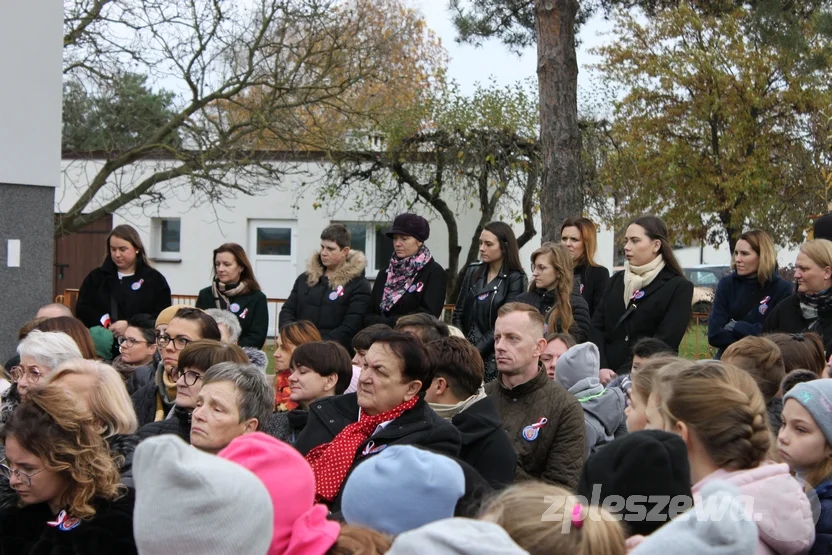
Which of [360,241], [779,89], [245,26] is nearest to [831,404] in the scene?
[245,26]

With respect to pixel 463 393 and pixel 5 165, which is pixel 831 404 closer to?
pixel 463 393

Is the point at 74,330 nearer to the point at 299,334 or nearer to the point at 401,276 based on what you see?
the point at 299,334

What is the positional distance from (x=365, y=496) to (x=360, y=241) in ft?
61.8

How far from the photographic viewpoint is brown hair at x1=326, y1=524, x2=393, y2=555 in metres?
2.28

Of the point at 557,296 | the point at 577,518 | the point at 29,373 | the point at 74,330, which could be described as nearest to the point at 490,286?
the point at 557,296

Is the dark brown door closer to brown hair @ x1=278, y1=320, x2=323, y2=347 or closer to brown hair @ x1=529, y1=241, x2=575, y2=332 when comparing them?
brown hair @ x1=278, y1=320, x2=323, y2=347

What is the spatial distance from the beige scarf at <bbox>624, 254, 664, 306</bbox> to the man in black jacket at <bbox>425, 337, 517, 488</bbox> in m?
2.11

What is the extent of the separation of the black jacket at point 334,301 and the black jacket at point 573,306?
4.33 feet

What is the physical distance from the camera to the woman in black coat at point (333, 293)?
7047mm

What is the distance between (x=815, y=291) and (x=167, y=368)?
3811mm

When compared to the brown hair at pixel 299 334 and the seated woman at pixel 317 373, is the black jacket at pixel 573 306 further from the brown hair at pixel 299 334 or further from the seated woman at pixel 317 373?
the seated woman at pixel 317 373

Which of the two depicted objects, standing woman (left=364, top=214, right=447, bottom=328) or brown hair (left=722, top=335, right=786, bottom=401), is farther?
standing woman (left=364, top=214, right=447, bottom=328)

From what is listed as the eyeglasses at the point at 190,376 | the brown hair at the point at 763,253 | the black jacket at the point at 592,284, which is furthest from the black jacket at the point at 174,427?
the brown hair at the point at 763,253

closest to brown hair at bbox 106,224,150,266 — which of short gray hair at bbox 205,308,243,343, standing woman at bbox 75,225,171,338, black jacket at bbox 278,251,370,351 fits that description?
standing woman at bbox 75,225,171,338
